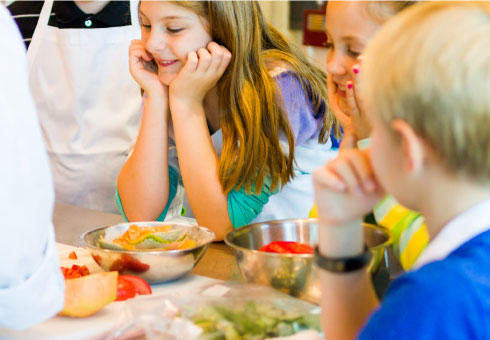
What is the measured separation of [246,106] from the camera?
159cm

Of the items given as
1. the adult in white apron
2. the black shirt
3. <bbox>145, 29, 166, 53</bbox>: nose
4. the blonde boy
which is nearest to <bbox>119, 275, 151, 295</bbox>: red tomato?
the blonde boy

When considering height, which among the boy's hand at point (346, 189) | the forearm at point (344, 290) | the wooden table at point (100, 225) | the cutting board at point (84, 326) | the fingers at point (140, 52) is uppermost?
the boy's hand at point (346, 189)

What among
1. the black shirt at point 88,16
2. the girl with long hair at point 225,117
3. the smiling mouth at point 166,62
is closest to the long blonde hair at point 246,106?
the girl with long hair at point 225,117

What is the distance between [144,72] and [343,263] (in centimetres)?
104

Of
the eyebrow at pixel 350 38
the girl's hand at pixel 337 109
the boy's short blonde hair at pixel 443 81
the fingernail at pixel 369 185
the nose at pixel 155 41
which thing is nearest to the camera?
the boy's short blonde hair at pixel 443 81

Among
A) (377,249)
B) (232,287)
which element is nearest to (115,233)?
(232,287)

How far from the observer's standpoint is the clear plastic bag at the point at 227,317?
0.88m

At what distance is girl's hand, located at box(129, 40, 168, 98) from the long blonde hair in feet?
0.55

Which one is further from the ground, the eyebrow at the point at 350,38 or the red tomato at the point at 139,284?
the eyebrow at the point at 350,38

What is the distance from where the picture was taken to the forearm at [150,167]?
1.71m

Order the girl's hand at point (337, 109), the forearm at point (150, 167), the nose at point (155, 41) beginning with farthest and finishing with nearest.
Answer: the forearm at point (150, 167)
the nose at point (155, 41)
the girl's hand at point (337, 109)

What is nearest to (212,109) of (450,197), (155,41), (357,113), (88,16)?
(155,41)

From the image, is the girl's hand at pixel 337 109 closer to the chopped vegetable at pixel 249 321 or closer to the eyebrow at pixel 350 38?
the eyebrow at pixel 350 38

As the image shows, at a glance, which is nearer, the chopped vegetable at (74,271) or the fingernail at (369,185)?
the fingernail at (369,185)
